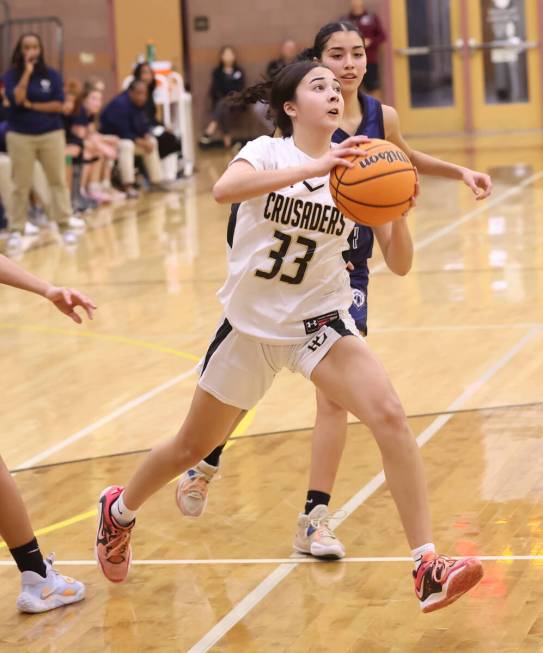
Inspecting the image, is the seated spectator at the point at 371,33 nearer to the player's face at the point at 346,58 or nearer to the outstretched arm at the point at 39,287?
the player's face at the point at 346,58

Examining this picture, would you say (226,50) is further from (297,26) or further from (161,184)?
(161,184)

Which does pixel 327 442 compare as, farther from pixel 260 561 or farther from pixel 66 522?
pixel 66 522

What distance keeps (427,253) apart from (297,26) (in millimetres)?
12099

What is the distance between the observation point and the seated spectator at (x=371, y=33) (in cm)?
2130

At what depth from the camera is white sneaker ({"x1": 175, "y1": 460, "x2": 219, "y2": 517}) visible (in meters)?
4.81

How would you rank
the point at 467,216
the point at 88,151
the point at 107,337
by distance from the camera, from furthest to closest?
1. the point at 88,151
2. the point at 467,216
3. the point at 107,337

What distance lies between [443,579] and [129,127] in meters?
12.6

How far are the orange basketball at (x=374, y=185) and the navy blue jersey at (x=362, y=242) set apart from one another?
29.9 inches

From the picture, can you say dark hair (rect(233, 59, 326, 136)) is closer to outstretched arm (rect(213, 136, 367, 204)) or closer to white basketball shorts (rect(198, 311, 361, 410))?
outstretched arm (rect(213, 136, 367, 204))

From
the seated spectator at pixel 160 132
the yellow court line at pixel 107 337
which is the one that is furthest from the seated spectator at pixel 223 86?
the yellow court line at pixel 107 337

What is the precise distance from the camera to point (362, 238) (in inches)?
192

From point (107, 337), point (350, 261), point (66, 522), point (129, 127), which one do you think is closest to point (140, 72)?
point (129, 127)

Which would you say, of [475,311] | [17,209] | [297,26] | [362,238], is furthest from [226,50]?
[362,238]

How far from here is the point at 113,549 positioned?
14.3 feet
